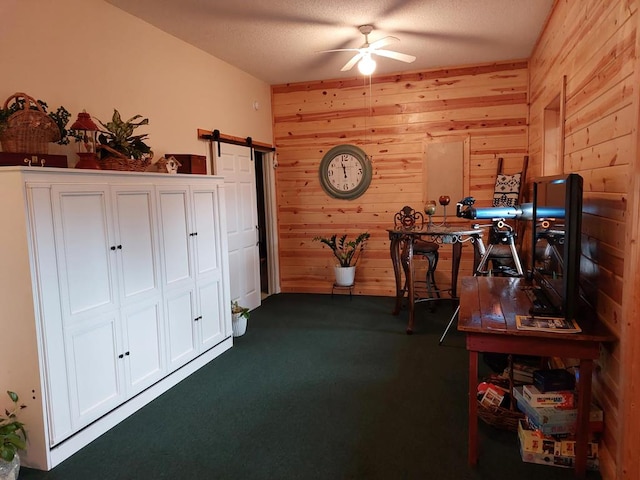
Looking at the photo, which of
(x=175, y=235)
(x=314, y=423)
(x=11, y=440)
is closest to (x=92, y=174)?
(x=175, y=235)

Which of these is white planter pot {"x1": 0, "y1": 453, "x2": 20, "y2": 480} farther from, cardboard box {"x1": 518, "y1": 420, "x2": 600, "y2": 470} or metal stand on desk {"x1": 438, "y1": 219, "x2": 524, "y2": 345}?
metal stand on desk {"x1": 438, "y1": 219, "x2": 524, "y2": 345}

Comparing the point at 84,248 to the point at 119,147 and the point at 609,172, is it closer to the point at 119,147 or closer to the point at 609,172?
the point at 119,147

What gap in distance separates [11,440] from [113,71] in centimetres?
246

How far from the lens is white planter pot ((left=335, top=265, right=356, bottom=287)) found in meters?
5.47

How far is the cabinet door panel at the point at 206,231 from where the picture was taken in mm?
3502

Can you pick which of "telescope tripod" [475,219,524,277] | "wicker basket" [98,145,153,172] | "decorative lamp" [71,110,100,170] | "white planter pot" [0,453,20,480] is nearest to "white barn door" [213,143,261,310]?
"wicker basket" [98,145,153,172]

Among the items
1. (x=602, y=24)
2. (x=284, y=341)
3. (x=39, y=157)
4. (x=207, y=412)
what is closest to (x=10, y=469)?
(x=207, y=412)

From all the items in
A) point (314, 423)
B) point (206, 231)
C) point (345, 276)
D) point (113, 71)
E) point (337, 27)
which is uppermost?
point (337, 27)

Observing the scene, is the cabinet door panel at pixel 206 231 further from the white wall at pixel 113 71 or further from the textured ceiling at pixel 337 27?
the textured ceiling at pixel 337 27

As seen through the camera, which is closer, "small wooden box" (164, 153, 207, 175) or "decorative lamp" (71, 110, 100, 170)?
"decorative lamp" (71, 110, 100, 170)

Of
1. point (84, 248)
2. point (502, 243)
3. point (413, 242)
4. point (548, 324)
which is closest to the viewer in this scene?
point (548, 324)

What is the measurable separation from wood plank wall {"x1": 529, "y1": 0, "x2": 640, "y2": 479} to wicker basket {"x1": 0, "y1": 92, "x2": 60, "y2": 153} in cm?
282

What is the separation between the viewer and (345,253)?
5711mm

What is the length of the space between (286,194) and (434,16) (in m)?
2.95
